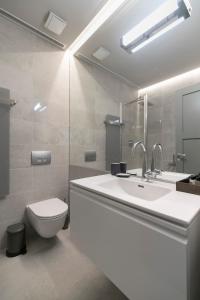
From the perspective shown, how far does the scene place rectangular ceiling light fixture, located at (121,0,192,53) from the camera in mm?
1056

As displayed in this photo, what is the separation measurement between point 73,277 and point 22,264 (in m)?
0.49

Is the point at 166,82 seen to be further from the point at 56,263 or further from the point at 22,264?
the point at 22,264

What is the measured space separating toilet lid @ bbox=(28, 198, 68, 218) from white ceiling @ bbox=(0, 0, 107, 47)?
74.0 inches

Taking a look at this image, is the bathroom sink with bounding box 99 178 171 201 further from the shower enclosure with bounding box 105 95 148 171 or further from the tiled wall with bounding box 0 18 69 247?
the tiled wall with bounding box 0 18 69 247

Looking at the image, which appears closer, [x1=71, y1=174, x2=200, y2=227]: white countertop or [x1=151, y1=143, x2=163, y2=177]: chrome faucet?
[x1=71, y1=174, x2=200, y2=227]: white countertop

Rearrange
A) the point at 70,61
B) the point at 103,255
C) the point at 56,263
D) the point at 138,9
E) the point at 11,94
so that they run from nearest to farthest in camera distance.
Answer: the point at 103,255, the point at 138,9, the point at 56,263, the point at 11,94, the point at 70,61

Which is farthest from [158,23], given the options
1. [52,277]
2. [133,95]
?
[52,277]

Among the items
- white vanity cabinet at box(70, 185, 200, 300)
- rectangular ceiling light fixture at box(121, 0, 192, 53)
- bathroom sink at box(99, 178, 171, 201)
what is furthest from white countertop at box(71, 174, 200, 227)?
rectangular ceiling light fixture at box(121, 0, 192, 53)

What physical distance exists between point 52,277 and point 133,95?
1.75 meters

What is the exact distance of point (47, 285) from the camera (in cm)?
117

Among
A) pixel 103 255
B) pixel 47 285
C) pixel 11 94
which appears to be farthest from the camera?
pixel 11 94

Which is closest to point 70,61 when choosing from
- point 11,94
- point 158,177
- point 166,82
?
point 11,94

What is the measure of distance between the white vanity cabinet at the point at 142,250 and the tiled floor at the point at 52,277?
0.40 m

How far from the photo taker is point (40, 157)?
1.77m
